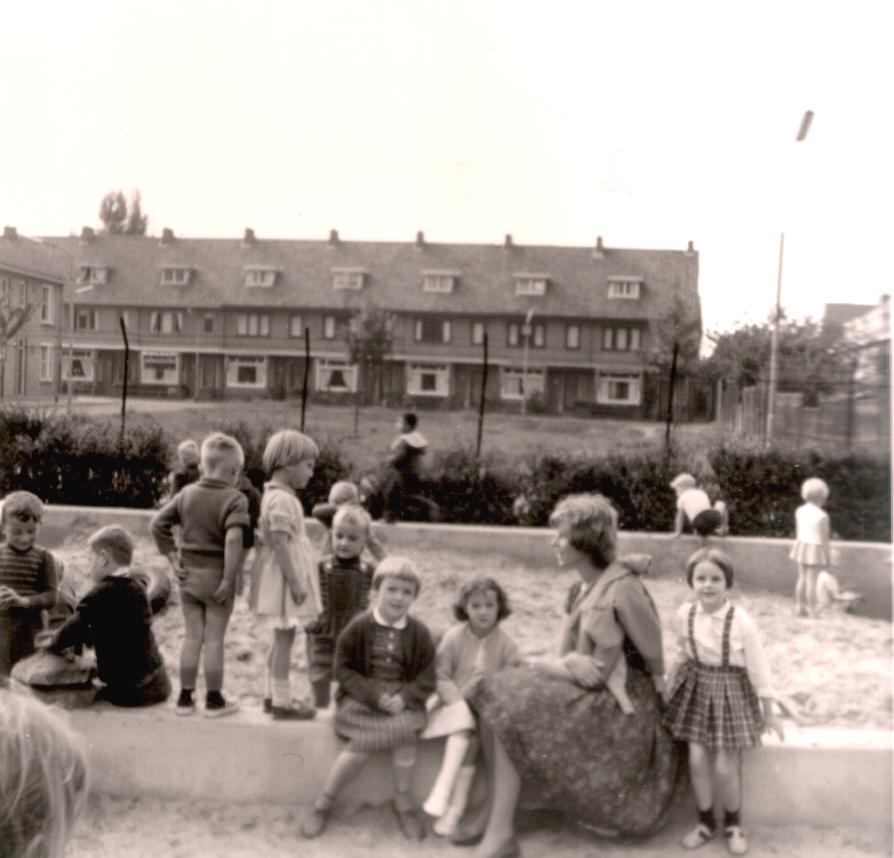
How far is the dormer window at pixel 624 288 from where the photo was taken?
3782mm

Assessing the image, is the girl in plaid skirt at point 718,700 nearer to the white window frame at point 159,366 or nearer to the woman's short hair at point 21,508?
the woman's short hair at point 21,508

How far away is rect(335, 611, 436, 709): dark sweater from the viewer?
7.50 feet

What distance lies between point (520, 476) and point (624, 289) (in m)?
1.79

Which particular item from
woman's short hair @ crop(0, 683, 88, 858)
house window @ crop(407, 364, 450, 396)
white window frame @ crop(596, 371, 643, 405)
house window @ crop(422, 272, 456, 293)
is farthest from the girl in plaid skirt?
house window @ crop(407, 364, 450, 396)

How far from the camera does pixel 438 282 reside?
167 inches

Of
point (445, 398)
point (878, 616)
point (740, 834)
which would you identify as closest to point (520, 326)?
point (445, 398)

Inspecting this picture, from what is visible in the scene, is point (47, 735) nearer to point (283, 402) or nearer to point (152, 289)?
point (152, 289)

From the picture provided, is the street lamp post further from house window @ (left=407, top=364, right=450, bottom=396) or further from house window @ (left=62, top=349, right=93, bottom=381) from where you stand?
house window @ (left=62, top=349, right=93, bottom=381)

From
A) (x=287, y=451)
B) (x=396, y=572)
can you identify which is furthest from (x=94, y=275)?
(x=396, y=572)

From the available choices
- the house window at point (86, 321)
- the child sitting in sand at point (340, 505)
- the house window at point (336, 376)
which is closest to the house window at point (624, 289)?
the child sitting in sand at point (340, 505)

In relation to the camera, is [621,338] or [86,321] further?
[621,338]

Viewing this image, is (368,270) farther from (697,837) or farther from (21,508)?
(697,837)

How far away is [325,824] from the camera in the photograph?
225cm

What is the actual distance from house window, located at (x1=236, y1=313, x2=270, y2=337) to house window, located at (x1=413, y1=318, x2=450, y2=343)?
47.6 inches
